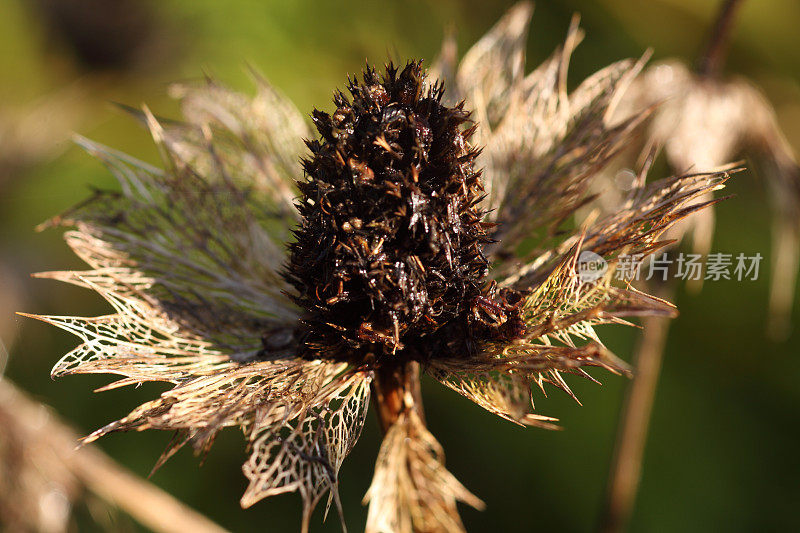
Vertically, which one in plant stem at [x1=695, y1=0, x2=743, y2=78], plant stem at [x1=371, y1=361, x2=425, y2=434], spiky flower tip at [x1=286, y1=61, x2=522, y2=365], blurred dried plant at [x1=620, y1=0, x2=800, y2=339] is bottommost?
plant stem at [x1=371, y1=361, x2=425, y2=434]

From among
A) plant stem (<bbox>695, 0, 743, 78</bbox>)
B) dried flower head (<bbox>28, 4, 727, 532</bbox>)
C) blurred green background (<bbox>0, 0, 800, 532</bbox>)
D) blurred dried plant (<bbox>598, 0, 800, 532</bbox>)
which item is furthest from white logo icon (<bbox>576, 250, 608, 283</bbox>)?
blurred green background (<bbox>0, 0, 800, 532</bbox>)

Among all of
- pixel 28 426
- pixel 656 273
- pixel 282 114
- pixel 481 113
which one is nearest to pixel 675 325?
pixel 656 273

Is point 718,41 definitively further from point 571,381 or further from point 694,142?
point 571,381

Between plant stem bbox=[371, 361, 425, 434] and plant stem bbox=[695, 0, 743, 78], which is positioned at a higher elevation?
plant stem bbox=[695, 0, 743, 78]

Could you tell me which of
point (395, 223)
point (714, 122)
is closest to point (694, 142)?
point (714, 122)

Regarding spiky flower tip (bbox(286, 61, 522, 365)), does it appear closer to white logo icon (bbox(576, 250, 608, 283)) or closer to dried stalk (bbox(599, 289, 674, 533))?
white logo icon (bbox(576, 250, 608, 283))

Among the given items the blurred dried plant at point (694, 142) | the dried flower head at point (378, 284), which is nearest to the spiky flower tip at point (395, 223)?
the dried flower head at point (378, 284)

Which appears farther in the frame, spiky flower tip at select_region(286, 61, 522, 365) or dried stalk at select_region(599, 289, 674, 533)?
dried stalk at select_region(599, 289, 674, 533)

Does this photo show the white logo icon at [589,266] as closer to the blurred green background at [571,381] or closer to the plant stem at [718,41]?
the plant stem at [718,41]
